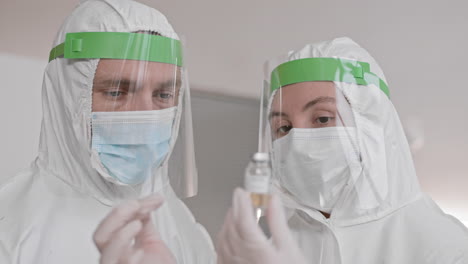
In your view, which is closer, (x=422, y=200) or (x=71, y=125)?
(x=71, y=125)

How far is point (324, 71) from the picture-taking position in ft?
3.57

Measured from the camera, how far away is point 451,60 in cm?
223

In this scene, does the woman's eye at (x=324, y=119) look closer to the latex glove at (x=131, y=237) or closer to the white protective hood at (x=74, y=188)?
the white protective hood at (x=74, y=188)

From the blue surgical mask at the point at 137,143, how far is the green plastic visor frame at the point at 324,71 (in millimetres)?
314

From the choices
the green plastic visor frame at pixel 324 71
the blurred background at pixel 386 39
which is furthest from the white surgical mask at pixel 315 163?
the blurred background at pixel 386 39

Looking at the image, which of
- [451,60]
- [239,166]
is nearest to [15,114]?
[239,166]

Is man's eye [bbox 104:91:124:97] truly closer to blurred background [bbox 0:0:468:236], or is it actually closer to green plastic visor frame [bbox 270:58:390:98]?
green plastic visor frame [bbox 270:58:390:98]

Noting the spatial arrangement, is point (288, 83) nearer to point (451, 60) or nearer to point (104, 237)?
point (104, 237)

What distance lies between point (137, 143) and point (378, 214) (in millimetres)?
577

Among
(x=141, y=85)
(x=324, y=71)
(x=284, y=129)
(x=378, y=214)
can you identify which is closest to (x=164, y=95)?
(x=141, y=85)

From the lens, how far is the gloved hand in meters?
0.64

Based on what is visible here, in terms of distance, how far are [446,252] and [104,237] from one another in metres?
0.77

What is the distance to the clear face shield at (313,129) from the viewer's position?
0.95 metres

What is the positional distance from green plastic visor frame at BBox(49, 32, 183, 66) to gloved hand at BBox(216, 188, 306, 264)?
0.33 meters
